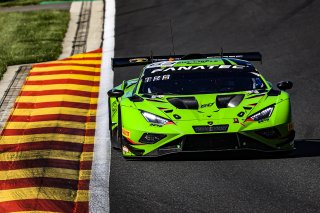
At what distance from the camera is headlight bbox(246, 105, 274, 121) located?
984 centimetres

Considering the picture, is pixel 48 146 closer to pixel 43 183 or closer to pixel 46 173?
pixel 46 173

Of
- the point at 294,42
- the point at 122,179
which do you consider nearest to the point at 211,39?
the point at 294,42

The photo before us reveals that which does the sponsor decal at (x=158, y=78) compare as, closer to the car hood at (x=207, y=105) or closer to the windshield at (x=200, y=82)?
the windshield at (x=200, y=82)

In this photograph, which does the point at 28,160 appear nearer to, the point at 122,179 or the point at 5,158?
the point at 5,158

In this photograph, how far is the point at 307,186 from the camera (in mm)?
8789

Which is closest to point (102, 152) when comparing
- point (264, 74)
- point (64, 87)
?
point (64, 87)

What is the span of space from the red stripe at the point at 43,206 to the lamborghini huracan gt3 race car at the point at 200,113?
5.37 ft

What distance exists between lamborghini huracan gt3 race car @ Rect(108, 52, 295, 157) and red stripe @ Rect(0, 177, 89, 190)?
909 millimetres

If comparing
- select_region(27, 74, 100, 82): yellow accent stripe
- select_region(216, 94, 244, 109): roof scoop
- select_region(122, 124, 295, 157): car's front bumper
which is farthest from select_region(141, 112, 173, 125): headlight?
select_region(27, 74, 100, 82): yellow accent stripe

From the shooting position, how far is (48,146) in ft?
37.4

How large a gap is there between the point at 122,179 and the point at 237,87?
7.54 feet

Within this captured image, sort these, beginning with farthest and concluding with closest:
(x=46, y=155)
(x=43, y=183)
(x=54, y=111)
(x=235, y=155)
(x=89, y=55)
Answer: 1. (x=89, y=55)
2. (x=54, y=111)
3. (x=46, y=155)
4. (x=235, y=155)
5. (x=43, y=183)

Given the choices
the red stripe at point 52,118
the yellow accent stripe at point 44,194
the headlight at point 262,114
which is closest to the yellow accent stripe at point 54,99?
the red stripe at point 52,118

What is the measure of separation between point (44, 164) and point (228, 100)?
249 centimetres
